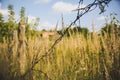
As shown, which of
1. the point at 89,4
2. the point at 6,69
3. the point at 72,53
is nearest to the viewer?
the point at 89,4

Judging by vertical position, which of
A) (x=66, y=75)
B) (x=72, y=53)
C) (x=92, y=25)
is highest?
(x=92, y=25)

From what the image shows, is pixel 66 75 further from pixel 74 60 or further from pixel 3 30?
pixel 3 30

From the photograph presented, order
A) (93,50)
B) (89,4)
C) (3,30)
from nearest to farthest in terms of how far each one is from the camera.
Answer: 1. (89,4)
2. (93,50)
3. (3,30)

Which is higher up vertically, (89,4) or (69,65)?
(89,4)

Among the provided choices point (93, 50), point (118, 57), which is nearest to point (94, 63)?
point (93, 50)

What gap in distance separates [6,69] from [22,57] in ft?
1.27

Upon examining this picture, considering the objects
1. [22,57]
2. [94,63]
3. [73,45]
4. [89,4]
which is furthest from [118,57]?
[89,4]

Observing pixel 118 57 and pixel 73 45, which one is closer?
pixel 118 57

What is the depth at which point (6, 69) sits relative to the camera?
2971mm

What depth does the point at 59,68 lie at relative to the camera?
9.87ft

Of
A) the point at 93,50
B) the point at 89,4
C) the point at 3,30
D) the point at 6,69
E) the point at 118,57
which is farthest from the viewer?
the point at 3,30

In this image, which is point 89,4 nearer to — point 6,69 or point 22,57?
point 22,57

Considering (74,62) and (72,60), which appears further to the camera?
(72,60)

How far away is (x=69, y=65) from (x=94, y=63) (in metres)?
0.37
